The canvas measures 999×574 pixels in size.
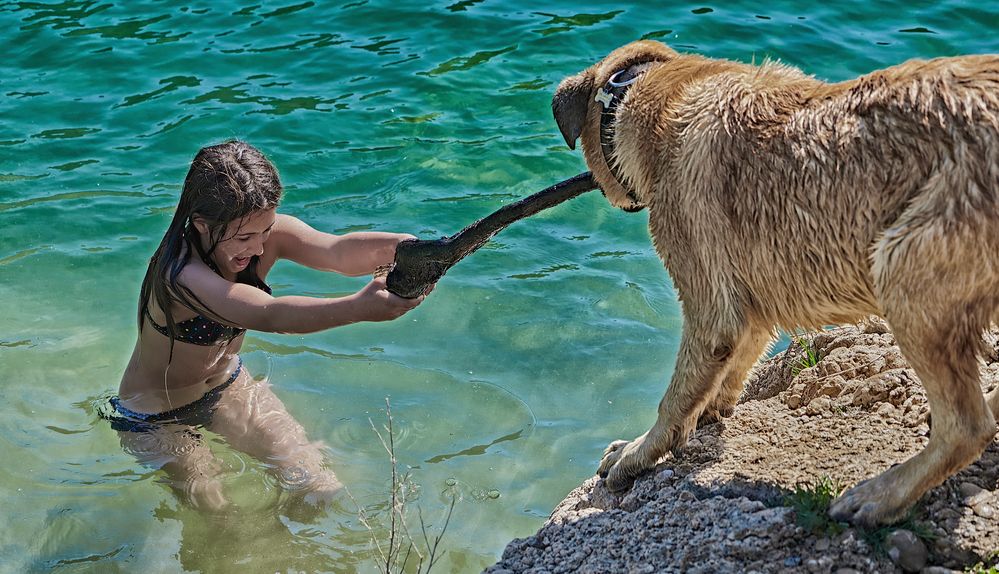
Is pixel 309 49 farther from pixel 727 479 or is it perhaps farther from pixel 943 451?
pixel 943 451

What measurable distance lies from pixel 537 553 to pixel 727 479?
0.82 meters

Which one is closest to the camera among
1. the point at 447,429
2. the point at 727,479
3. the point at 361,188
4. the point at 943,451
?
the point at 943,451

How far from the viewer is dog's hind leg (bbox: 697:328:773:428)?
427 cm

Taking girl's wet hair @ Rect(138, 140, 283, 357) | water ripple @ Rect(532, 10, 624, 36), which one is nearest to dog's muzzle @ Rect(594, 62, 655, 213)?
girl's wet hair @ Rect(138, 140, 283, 357)

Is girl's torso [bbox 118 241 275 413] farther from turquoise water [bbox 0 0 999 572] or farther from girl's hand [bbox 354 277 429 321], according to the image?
girl's hand [bbox 354 277 429 321]

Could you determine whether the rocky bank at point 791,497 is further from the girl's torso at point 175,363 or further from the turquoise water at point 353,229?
the girl's torso at point 175,363

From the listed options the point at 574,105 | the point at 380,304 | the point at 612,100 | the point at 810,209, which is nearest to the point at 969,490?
the point at 810,209

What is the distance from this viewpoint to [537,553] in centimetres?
402

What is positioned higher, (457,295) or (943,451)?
(943,451)

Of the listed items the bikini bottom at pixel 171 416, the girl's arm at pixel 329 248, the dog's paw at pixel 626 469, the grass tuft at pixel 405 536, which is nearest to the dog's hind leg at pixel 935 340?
the dog's paw at pixel 626 469

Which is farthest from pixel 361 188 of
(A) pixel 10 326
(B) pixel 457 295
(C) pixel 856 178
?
(C) pixel 856 178

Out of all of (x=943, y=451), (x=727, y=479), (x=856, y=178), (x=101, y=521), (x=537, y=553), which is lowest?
(x=101, y=521)

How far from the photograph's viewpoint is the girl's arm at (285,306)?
4.46 meters

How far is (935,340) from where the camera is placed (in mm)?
3234
